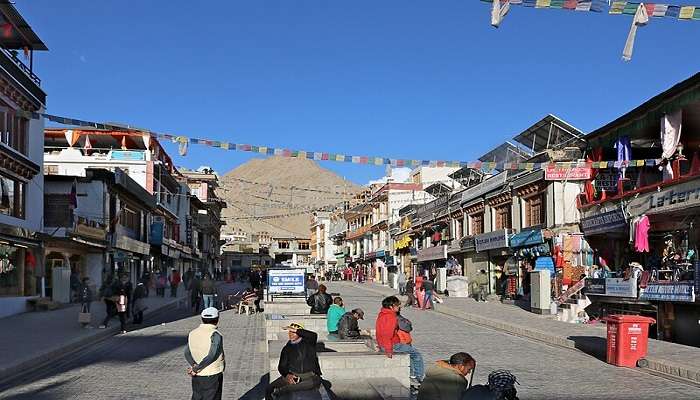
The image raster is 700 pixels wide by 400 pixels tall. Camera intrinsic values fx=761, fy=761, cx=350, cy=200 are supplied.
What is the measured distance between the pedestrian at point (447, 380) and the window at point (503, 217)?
1188 inches

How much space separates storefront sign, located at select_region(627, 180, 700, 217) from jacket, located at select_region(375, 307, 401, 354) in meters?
12.4

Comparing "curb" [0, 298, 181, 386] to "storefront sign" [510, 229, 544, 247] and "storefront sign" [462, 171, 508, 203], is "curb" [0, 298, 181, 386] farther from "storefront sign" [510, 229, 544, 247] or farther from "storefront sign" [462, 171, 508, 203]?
"storefront sign" [462, 171, 508, 203]

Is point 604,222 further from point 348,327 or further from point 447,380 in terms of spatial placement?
point 447,380

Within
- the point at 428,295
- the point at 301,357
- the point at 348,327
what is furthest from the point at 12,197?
the point at 301,357

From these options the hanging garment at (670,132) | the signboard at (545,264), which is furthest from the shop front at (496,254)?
the hanging garment at (670,132)

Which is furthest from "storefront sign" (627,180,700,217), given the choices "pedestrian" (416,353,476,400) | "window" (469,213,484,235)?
"window" (469,213,484,235)

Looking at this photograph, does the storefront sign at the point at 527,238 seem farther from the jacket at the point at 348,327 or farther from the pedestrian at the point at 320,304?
the jacket at the point at 348,327

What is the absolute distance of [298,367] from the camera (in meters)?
7.80

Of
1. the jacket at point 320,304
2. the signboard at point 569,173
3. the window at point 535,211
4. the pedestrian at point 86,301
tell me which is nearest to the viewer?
the jacket at point 320,304

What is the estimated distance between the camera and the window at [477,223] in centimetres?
4138

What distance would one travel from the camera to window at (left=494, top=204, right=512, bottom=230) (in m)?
36.8

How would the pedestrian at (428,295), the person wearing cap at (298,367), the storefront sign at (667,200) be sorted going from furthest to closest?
the pedestrian at (428,295), the storefront sign at (667,200), the person wearing cap at (298,367)

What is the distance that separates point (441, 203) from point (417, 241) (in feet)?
27.8

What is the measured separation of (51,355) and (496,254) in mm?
26617
